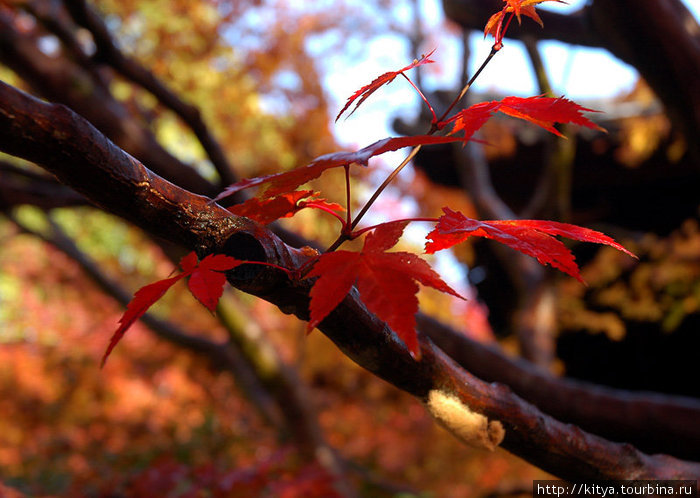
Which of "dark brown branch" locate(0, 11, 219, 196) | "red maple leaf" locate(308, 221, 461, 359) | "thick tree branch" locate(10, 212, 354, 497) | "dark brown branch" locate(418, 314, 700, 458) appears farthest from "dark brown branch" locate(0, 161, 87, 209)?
"red maple leaf" locate(308, 221, 461, 359)

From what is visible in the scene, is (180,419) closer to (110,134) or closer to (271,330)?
(271,330)

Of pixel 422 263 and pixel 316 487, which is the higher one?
pixel 422 263

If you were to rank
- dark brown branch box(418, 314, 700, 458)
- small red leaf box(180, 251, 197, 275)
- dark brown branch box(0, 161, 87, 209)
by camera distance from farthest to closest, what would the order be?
dark brown branch box(0, 161, 87, 209)
dark brown branch box(418, 314, 700, 458)
small red leaf box(180, 251, 197, 275)

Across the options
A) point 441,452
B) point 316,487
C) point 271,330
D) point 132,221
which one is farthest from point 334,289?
point 271,330

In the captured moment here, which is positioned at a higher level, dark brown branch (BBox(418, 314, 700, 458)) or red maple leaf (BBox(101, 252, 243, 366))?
red maple leaf (BBox(101, 252, 243, 366))

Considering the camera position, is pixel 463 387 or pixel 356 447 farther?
pixel 356 447

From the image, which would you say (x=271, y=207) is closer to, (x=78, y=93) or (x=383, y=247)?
(x=383, y=247)

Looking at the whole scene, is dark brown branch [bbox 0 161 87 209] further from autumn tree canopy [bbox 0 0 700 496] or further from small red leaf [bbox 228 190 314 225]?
small red leaf [bbox 228 190 314 225]
